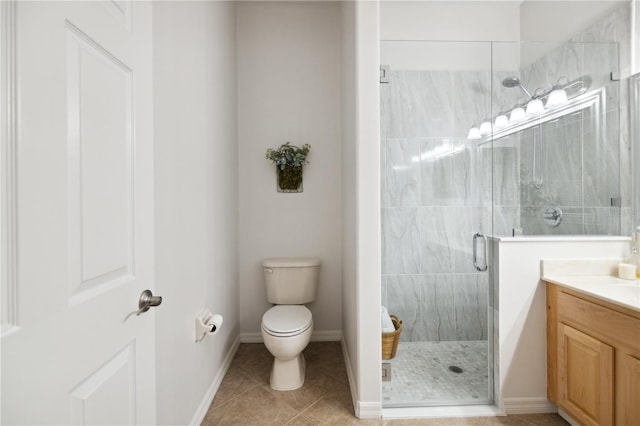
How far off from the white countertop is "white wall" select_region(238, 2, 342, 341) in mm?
1635

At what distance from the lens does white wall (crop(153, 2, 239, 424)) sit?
4.58 ft

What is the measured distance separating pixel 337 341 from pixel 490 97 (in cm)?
223

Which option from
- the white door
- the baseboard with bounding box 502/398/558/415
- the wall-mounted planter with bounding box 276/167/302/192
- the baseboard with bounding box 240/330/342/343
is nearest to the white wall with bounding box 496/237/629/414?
the baseboard with bounding box 502/398/558/415

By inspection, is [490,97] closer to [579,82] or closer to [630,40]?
[579,82]

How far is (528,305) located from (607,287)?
384 mm

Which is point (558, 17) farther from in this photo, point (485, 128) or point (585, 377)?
point (585, 377)

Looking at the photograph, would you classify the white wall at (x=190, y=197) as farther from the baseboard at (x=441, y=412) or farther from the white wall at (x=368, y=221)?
the baseboard at (x=441, y=412)

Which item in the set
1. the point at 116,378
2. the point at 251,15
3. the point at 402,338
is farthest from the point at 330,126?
the point at 116,378

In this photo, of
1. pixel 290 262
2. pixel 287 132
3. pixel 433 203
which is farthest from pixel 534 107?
pixel 290 262

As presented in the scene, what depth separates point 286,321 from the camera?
2184 millimetres

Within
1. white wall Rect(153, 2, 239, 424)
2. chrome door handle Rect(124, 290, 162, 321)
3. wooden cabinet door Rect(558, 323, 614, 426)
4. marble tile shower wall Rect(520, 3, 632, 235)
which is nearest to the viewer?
chrome door handle Rect(124, 290, 162, 321)

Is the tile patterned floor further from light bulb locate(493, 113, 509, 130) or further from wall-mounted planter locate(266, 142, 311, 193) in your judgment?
light bulb locate(493, 113, 509, 130)

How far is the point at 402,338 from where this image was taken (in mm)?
2207

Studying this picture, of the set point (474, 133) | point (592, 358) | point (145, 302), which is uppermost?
point (474, 133)
